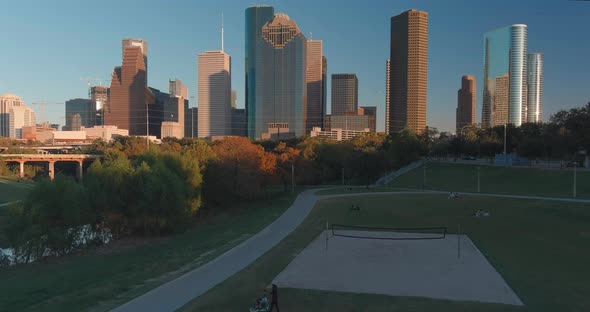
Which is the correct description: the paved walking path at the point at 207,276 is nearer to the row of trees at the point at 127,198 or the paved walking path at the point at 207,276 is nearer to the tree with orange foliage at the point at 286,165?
the row of trees at the point at 127,198

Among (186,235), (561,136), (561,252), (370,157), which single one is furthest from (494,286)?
(561,136)

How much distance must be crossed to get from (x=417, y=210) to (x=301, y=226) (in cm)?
1425

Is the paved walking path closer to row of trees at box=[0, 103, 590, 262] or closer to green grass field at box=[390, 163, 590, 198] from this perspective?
row of trees at box=[0, 103, 590, 262]

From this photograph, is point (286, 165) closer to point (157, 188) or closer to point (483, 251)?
point (157, 188)

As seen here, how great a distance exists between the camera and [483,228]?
100 ft

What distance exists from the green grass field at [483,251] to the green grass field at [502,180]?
1381 centimetres

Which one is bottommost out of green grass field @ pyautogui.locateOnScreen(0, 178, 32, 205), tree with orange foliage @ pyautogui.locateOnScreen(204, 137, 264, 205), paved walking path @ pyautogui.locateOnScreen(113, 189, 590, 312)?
green grass field @ pyautogui.locateOnScreen(0, 178, 32, 205)

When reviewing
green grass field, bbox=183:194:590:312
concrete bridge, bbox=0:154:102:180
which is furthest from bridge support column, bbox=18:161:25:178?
green grass field, bbox=183:194:590:312

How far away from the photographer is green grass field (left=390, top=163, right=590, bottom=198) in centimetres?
5457

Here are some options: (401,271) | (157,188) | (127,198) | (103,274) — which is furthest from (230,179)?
(401,271)

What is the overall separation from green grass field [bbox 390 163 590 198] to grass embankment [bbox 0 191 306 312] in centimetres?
3942

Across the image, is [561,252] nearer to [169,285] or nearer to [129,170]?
[169,285]

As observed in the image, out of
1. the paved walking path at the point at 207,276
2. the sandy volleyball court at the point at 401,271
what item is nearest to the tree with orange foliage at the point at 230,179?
the paved walking path at the point at 207,276

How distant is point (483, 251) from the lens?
76.7 feet
